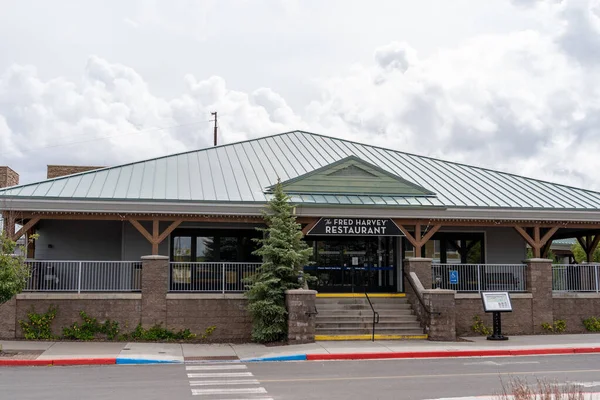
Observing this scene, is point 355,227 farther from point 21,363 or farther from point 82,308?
point 21,363

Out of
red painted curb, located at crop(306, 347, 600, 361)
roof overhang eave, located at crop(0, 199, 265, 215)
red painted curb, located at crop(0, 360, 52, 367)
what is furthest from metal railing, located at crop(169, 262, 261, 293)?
red painted curb, located at crop(0, 360, 52, 367)

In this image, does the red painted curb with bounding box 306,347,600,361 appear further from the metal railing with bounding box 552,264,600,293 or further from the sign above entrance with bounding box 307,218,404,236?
the sign above entrance with bounding box 307,218,404,236

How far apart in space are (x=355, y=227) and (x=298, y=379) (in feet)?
29.7

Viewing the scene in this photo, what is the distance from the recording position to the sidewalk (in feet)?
52.7

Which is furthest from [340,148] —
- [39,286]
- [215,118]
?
[215,118]

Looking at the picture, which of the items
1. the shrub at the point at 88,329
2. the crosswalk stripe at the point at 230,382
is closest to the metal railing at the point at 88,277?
the shrub at the point at 88,329

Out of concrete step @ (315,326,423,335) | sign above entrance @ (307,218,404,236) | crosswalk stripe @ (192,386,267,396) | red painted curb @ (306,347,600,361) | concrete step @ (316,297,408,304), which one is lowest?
red painted curb @ (306,347,600,361)

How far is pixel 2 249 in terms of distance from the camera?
17.0 m

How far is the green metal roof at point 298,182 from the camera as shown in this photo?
21.5 meters

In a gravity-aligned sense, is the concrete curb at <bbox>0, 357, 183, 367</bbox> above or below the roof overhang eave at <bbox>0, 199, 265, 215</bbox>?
below

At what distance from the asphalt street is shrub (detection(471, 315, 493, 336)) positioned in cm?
450

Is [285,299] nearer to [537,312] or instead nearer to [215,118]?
[537,312]

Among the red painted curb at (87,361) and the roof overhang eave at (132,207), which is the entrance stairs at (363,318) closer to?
the roof overhang eave at (132,207)

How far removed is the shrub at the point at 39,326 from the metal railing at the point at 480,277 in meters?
12.4
